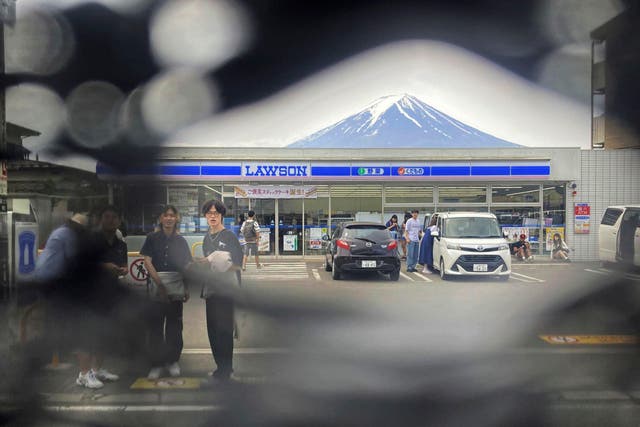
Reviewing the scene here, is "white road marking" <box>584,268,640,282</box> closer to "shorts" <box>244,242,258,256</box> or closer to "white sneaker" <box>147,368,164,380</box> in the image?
"shorts" <box>244,242,258,256</box>

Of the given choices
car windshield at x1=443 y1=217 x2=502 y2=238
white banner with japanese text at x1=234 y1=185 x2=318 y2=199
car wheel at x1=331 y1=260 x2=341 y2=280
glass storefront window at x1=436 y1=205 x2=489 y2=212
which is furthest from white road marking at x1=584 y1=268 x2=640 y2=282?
white banner with japanese text at x1=234 y1=185 x2=318 y2=199

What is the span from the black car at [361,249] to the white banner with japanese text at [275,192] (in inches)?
11.5

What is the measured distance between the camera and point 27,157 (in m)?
1.61

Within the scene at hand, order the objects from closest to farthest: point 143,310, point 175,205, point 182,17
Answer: point 175,205 → point 182,17 → point 143,310

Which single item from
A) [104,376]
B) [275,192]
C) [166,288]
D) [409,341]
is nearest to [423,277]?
[409,341]

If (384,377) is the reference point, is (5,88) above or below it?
above

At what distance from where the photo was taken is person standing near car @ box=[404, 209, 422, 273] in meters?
1.92

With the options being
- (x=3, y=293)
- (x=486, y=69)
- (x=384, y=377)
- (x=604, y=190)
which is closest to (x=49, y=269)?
(x=3, y=293)

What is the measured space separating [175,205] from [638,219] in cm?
179

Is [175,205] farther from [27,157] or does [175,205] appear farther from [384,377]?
[384,377]

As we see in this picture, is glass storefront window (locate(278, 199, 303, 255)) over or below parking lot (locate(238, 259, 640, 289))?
over

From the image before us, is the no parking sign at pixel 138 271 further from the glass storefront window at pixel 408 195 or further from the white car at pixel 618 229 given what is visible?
the white car at pixel 618 229

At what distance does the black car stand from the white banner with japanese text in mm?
292

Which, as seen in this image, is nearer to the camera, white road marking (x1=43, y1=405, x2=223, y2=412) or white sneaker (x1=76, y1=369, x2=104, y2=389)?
white road marking (x1=43, y1=405, x2=223, y2=412)
